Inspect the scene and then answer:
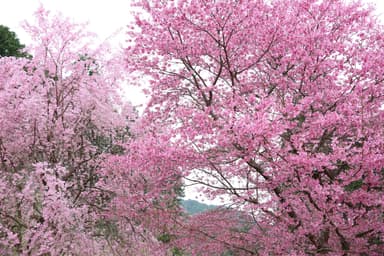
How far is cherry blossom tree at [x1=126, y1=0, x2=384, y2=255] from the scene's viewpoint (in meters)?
6.26

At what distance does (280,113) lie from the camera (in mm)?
6594

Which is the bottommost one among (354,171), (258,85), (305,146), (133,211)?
(133,211)

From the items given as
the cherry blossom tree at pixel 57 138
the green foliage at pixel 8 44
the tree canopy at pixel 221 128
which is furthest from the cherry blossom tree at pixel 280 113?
the green foliage at pixel 8 44

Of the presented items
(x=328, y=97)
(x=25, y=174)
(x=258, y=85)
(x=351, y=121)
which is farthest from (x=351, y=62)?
(x=25, y=174)

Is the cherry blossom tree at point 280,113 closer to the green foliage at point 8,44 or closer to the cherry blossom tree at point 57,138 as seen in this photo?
the cherry blossom tree at point 57,138

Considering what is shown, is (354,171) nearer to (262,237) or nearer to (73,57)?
(262,237)

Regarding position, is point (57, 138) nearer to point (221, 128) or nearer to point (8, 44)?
point (221, 128)

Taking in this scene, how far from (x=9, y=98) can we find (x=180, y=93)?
12.0ft

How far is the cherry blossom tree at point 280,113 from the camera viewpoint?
20.5ft

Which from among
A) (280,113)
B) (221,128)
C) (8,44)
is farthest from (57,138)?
(8,44)

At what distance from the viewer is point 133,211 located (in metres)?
8.77

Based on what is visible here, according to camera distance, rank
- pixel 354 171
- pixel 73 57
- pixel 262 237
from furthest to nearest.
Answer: pixel 73 57 → pixel 262 237 → pixel 354 171

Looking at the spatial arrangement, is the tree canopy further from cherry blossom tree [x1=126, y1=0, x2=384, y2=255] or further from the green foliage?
the green foliage

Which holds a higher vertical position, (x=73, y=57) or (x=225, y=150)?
(x=73, y=57)
